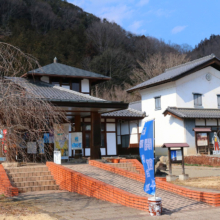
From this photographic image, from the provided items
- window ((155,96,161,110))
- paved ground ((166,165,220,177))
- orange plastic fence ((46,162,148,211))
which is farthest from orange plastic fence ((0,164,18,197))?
window ((155,96,161,110))

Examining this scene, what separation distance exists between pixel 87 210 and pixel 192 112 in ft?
65.9

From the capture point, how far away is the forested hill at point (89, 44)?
44919 mm

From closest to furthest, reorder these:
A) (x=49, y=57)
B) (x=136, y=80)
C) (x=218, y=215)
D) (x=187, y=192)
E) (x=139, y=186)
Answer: (x=218, y=215), (x=187, y=192), (x=139, y=186), (x=49, y=57), (x=136, y=80)

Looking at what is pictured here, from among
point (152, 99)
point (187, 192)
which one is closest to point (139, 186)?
Result: point (187, 192)

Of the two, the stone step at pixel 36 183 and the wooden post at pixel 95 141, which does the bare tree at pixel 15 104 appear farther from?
the wooden post at pixel 95 141

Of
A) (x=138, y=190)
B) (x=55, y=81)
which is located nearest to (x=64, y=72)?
(x=55, y=81)

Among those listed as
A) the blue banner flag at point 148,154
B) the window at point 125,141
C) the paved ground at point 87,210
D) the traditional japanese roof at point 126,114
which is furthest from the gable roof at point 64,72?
the blue banner flag at point 148,154

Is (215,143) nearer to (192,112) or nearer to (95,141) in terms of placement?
(192,112)

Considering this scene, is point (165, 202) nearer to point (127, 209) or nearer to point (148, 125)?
point (127, 209)

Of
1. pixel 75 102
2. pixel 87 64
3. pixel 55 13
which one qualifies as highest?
pixel 55 13

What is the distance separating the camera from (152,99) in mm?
29328

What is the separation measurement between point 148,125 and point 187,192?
2.71 meters

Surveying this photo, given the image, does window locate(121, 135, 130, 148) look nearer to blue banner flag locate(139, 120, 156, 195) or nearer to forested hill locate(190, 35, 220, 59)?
blue banner flag locate(139, 120, 156, 195)

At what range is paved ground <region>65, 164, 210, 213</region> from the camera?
25.4 feet
